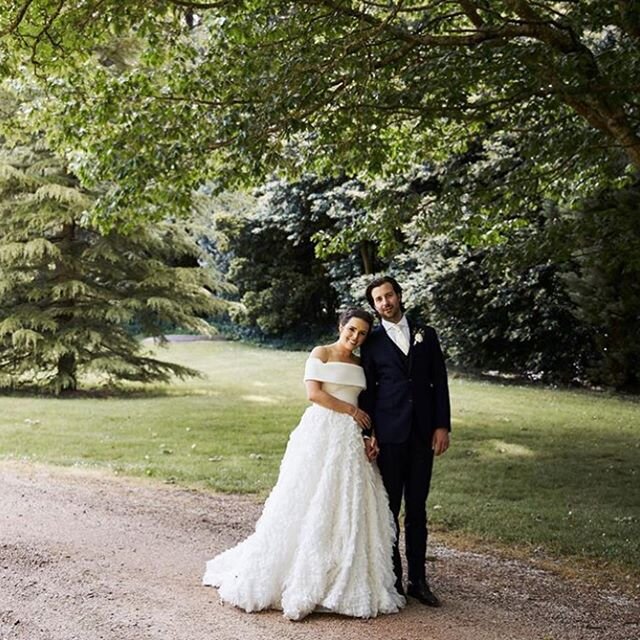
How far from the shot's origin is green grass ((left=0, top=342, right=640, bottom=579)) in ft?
26.2

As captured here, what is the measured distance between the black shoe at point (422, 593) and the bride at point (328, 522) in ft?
0.71

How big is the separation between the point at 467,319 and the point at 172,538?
52.9 feet

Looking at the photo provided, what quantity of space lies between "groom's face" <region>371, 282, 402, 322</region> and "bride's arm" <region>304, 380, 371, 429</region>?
0.63 meters

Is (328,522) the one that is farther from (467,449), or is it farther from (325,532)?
(467,449)

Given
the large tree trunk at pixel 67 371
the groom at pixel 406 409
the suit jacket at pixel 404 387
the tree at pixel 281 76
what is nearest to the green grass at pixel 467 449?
the large tree trunk at pixel 67 371

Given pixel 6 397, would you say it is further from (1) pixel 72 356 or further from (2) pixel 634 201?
(2) pixel 634 201

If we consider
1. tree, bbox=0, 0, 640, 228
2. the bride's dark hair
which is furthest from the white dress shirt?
tree, bbox=0, 0, 640, 228

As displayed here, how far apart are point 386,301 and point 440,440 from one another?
39.5 inches

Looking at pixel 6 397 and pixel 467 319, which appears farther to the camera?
pixel 467 319

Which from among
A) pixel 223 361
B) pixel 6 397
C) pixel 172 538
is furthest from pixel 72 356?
pixel 172 538

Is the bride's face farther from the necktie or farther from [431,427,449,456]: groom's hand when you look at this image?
[431,427,449,456]: groom's hand

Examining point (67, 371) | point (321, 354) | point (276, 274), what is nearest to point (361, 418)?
point (321, 354)

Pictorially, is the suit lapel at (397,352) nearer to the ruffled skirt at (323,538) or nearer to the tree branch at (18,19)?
the ruffled skirt at (323,538)

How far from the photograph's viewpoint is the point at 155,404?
642 inches
